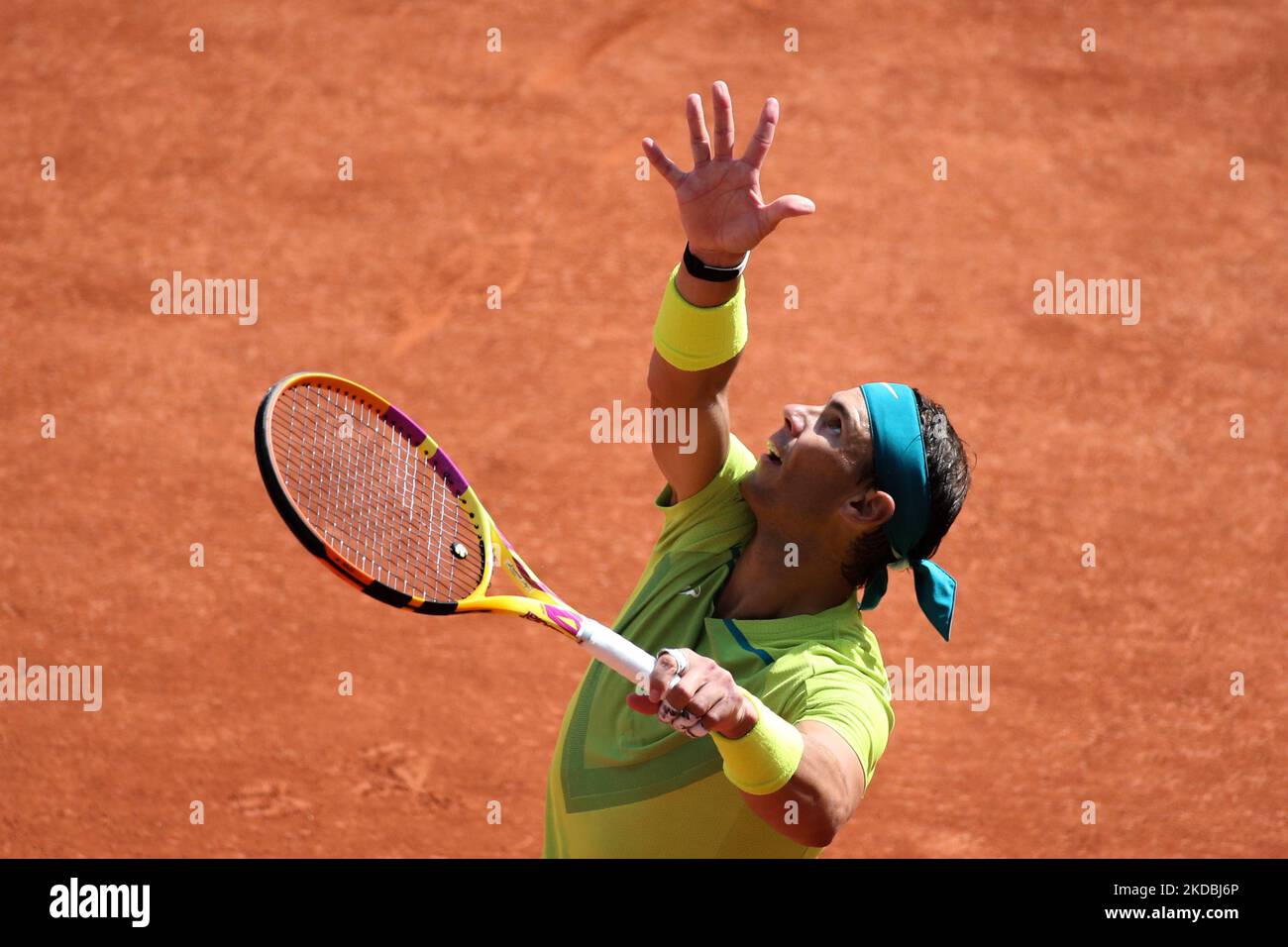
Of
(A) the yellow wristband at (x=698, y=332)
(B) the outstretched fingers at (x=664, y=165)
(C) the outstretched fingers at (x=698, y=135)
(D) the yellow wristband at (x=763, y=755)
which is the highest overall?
(C) the outstretched fingers at (x=698, y=135)

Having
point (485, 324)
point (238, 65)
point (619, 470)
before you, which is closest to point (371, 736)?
point (619, 470)

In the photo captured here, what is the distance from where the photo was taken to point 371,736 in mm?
6699

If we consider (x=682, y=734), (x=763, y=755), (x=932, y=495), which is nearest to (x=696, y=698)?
(x=763, y=755)

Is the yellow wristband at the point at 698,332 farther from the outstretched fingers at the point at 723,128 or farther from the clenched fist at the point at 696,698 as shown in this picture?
the clenched fist at the point at 696,698

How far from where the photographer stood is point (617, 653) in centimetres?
339

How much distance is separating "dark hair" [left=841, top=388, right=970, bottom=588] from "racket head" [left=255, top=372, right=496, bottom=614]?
88 centimetres

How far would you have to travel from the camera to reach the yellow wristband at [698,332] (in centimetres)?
383

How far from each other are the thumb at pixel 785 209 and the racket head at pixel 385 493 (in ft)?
3.22

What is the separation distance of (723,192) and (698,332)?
1.10ft

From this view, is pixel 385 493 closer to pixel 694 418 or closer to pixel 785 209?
pixel 694 418

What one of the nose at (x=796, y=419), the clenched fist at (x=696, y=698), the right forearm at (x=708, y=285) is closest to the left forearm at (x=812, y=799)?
the clenched fist at (x=696, y=698)

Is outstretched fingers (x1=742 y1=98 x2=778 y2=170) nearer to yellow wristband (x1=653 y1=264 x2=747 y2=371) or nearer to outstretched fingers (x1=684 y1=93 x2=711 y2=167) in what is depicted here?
outstretched fingers (x1=684 y1=93 x2=711 y2=167)

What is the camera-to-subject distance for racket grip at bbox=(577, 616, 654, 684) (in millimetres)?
3375

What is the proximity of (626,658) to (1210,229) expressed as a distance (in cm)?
781
